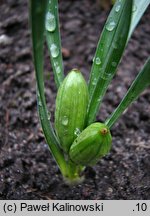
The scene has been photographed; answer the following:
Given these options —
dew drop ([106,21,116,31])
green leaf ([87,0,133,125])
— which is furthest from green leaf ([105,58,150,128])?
dew drop ([106,21,116,31])

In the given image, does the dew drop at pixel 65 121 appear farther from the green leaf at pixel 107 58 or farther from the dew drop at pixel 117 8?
the dew drop at pixel 117 8

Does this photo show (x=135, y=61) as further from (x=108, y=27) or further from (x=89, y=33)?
(x=108, y=27)

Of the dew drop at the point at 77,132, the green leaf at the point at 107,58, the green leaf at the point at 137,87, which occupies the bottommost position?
the dew drop at the point at 77,132

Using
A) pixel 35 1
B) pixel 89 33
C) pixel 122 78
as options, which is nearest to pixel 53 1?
pixel 35 1

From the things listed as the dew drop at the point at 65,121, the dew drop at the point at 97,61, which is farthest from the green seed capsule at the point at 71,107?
the dew drop at the point at 97,61

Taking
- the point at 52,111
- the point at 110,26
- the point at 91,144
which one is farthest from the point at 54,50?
the point at 52,111

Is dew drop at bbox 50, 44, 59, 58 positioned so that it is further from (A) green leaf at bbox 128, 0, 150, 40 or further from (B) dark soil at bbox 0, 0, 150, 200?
(B) dark soil at bbox 0, 0, 150, 200
